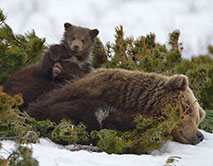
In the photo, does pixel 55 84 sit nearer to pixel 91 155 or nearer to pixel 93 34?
pixel 91 155

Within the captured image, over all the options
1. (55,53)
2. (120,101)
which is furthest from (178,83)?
(55,53)

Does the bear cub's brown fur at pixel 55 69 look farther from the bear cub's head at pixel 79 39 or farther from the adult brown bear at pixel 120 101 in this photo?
the adult brown bear at pixel 120 101

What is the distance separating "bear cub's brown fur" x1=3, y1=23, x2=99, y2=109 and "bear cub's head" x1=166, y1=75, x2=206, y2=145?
2.04 meters

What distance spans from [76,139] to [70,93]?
3.17 feet

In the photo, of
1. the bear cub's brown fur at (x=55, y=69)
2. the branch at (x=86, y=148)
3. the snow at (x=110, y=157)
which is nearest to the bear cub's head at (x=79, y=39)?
the bear cub's brown fur at (x=55, y=69)

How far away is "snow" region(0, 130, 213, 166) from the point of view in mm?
3025

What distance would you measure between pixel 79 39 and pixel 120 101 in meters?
3.55

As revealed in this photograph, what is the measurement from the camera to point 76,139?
380 centimetres

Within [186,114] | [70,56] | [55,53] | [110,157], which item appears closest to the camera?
[110,157]

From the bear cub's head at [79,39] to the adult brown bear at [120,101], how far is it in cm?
259

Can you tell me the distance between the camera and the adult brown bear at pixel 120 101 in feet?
14.0

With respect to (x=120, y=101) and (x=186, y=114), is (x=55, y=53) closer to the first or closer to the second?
(x=120, y=101)

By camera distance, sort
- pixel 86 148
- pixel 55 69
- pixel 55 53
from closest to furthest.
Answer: pixel 86 148 → pixel 55 69 → pixel 55 53

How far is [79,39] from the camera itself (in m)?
7.77
